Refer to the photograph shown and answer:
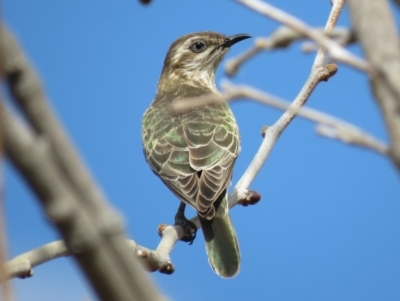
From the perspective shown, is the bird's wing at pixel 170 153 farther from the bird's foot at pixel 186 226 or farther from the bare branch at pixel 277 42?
the bare branch at pixel 277 42

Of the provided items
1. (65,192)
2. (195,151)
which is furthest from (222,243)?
(65,192)

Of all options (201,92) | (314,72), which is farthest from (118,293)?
(201,92)

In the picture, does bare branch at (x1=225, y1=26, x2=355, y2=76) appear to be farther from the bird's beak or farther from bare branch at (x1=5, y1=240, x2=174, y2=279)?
the bird's beak

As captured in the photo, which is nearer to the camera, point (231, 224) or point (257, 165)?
point (257, 165)

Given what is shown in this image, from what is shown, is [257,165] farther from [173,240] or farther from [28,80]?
[28,80]

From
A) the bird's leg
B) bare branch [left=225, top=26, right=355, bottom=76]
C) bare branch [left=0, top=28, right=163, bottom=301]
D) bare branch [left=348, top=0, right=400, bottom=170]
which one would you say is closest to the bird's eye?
the bird's leg

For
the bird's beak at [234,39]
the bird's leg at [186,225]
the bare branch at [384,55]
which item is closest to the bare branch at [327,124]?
the bare branch at [384,55]
